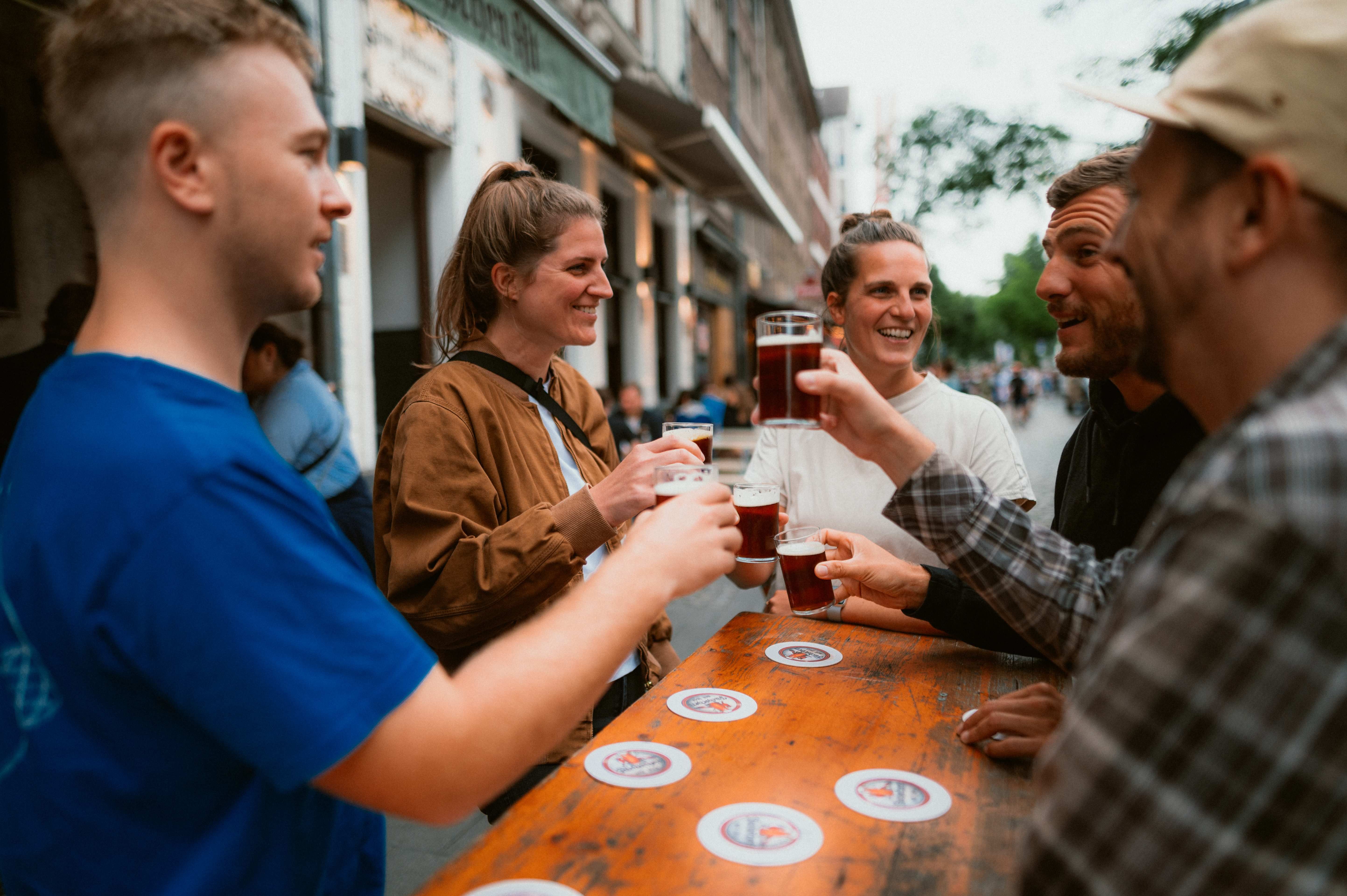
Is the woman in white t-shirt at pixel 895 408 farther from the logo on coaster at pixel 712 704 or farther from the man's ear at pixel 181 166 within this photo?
the man's ear at pixel 181 166

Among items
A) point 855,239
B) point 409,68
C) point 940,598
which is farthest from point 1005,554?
point 409,68

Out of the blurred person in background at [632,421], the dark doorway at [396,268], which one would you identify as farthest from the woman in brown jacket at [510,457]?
the blurred person in background at [632,421]

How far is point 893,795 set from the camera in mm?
1358

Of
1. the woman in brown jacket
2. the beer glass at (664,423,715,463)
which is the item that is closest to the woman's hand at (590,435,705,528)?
the woman in brown jacket

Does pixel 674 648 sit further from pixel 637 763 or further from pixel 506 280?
pixel 637 763

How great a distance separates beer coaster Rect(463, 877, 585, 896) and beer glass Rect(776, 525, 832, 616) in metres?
1.21

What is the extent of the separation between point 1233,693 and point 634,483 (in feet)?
4.49

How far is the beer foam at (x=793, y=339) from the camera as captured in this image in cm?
178

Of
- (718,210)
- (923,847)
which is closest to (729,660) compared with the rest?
(923,847)

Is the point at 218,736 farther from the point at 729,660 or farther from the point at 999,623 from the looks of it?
the point at 999,623

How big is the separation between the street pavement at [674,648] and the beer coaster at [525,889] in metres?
0.31

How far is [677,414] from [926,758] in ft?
27.5

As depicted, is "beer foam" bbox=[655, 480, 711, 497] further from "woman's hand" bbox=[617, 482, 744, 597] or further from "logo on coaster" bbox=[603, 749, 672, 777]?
"logo on coaster" bbox=[603, 749, 672, 777]

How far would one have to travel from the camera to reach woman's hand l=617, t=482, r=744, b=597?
1.20 metres
